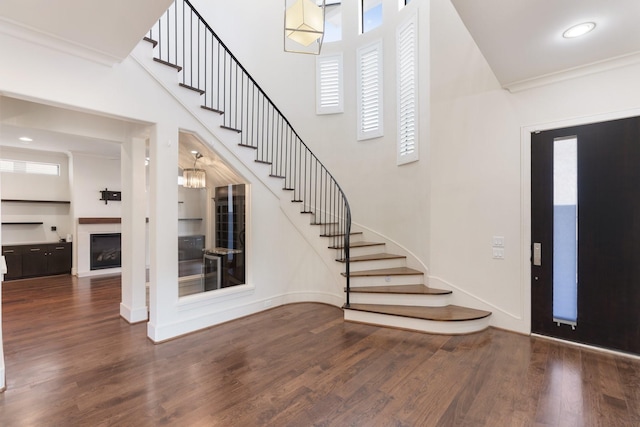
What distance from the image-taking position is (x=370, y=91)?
546cm

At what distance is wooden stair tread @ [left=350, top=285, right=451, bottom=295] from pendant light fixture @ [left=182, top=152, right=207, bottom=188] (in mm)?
2789

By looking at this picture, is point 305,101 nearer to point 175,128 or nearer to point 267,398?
point 175,128

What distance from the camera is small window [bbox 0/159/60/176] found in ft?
21.6

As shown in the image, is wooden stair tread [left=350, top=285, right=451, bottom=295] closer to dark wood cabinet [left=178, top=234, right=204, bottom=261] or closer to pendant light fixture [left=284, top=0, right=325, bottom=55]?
dark wood cabinet [left=178, top=234, right=204, bottom=261]

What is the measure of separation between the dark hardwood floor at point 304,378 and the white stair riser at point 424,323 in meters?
0.12

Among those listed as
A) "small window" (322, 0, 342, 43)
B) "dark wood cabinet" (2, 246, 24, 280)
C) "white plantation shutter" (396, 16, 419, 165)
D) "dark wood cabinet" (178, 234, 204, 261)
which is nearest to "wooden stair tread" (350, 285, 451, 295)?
"white plantation shutter" (396, 16, 419, 165)

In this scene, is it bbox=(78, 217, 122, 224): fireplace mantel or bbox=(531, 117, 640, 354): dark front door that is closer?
bbox=(531, 117, 640, 354): dark front door

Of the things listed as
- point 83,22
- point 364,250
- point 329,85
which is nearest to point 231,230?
point 364,250

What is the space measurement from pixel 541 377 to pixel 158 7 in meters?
4.35

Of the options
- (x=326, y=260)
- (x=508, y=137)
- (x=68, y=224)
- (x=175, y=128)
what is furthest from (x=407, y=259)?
(x=68, y=224)

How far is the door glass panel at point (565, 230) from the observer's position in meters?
3.16

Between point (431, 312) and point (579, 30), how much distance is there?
3.16 meters

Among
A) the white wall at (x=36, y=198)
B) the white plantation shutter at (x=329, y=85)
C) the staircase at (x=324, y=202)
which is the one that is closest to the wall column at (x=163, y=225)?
the staircase at (x=324, y=202)

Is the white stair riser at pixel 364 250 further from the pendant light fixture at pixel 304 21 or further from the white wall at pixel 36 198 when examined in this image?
the white wall at pixel 36 198
